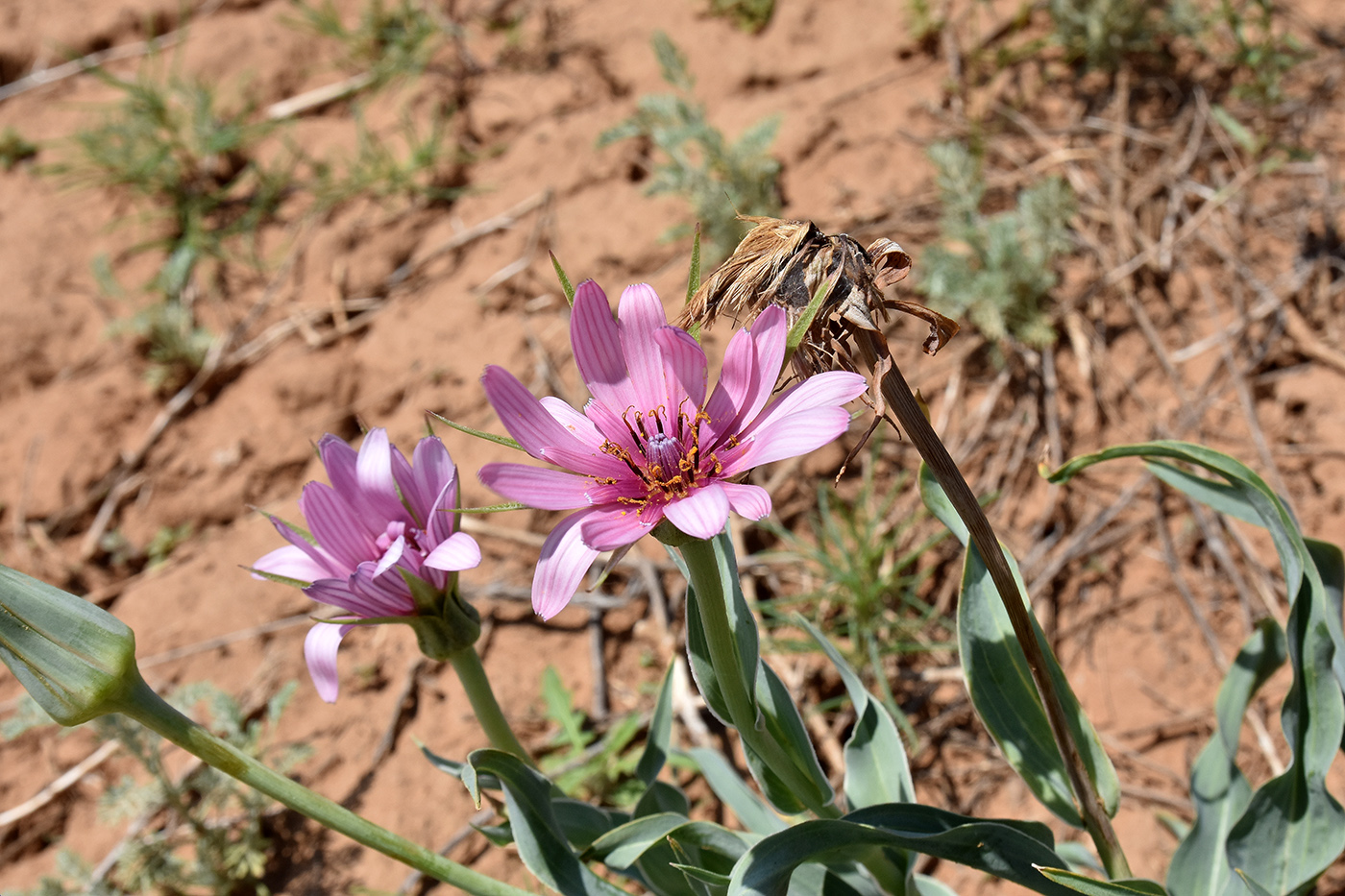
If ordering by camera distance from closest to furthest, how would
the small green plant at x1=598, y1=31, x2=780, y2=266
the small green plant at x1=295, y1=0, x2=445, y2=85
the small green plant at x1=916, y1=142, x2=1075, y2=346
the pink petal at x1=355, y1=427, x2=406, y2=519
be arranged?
the pink petal at x1=355, y1=427, x2=406, y2=519 → the small green plant at x1=916, y1=142, x2=1075, y2=346 → the small green plant at x1=598, y1=31, x2=780, y2=266 → the small green plant at x1=295, y1=0, x2=445, y2=85

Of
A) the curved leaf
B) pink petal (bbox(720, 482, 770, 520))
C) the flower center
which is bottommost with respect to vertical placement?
the curved leaf

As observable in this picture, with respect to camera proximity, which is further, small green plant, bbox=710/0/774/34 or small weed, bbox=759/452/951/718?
small green plant, bbox=710/0/774/34

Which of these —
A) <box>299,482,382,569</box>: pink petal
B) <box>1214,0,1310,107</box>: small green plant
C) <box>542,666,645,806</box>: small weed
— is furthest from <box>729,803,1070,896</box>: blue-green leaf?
<box>1214,0,1310,107</box>: small green plant

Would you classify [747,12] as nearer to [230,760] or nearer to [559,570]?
[559,570]

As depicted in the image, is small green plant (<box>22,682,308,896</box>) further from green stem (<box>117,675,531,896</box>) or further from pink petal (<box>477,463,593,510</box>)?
pink petal (<box>477,463,593,510</box>)

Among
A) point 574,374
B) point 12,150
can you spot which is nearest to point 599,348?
point 574,374

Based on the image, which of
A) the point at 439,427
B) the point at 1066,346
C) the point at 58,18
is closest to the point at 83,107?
the point at 58,18

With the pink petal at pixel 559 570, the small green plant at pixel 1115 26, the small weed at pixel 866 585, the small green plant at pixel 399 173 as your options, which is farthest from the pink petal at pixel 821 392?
the small green plant at pixel 399 173
